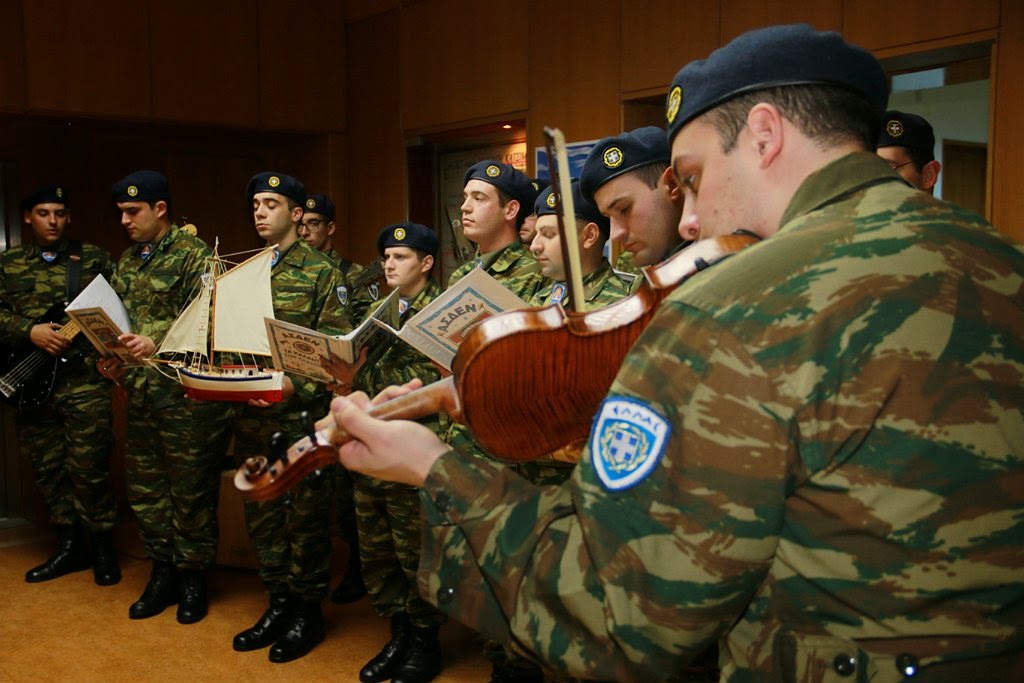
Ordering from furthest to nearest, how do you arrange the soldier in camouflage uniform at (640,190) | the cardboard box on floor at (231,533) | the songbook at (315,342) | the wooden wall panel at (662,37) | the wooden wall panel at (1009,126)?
1. the cardboard box on floor at (231,533)
2. the wooden wall panel at (662,37)
3. the wooden wall panel at (1009,126)
4. the songbook at (315,342)
5. the soldier in camouflage uniform at (640,190)

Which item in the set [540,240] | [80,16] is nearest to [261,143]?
[80,16]

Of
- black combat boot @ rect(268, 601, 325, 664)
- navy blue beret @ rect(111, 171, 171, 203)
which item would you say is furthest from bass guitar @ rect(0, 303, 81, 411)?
black combat boot @ rect(268, 601, 325, 664)

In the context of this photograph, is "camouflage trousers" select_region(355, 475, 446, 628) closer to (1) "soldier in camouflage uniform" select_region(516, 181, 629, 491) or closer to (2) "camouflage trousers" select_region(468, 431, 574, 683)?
(2) "camouflage trousers" select_region(468, 431, 574, 683)

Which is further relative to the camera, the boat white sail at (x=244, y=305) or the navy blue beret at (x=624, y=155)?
the boat white sail at (x=244, y=305)

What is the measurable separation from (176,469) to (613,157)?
8.54ft

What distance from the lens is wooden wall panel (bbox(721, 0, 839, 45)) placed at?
146 inches

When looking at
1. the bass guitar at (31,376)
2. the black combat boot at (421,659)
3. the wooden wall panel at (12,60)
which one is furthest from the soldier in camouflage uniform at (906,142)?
the wooden wall panel at (12,60)

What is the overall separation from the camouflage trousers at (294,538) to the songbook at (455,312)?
125 centimetres

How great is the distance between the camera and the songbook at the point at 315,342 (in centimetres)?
261

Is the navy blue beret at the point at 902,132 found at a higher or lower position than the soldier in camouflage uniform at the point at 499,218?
higher

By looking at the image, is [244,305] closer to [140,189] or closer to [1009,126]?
[140,189]

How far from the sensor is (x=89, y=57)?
5.28m

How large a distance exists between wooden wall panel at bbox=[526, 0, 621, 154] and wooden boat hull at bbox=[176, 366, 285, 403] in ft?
7.27

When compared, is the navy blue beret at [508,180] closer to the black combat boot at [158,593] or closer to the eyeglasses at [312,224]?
the eyeglasses at [312,224]
